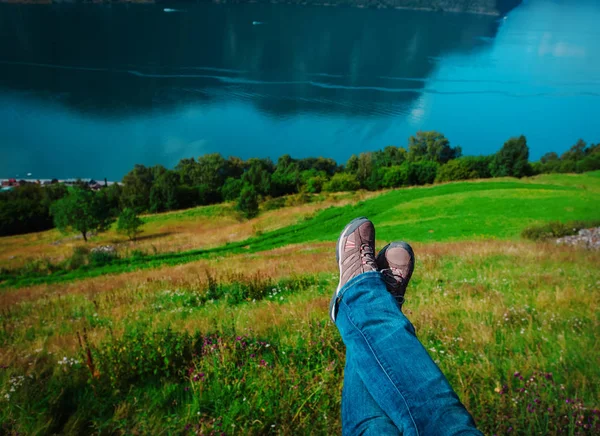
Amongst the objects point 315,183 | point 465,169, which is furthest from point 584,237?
point 315,183

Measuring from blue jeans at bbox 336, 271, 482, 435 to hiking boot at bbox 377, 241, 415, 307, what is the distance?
24.6 inches

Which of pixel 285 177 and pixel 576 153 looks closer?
pixel 576 153

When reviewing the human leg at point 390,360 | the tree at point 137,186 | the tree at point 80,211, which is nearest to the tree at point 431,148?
the tree at point 137,186

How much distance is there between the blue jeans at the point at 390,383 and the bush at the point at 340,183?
50166mm

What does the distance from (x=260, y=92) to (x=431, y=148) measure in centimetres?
3430

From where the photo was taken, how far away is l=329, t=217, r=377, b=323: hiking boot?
109 inches

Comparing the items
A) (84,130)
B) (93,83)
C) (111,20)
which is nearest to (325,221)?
(84,130)

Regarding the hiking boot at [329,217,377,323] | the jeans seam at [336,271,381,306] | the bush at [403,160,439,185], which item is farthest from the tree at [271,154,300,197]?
the jeans seam at [336,271,381,306]

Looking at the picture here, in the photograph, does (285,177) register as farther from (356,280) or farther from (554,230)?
(356,280)

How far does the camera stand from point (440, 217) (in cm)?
2005

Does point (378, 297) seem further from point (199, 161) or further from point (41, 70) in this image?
point (41, 70)

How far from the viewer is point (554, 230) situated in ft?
44.5

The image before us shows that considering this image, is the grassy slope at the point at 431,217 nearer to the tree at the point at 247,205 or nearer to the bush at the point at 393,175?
the tree at the point at 247,205

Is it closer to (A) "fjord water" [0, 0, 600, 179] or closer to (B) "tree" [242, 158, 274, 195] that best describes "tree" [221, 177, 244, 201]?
(B) "tree" [242, 158, 274, 195]
